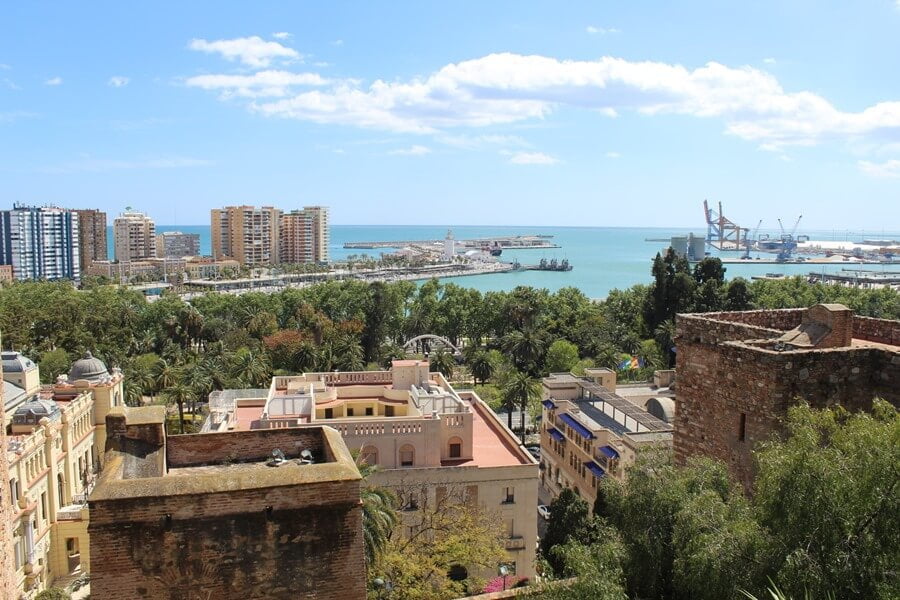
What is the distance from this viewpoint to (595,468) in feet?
104

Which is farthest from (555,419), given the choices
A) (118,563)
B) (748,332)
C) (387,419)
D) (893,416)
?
(118,563)

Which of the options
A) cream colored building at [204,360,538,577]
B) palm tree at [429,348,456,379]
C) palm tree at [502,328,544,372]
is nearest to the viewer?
cream colored building at [204,360,538,577]

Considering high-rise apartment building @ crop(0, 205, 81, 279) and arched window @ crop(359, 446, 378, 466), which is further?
high-rise apartment building @ crop(0, 205, 81, 279)

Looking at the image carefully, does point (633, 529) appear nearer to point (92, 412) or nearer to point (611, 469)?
point (611, 469)

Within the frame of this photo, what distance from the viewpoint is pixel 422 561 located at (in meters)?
19.8

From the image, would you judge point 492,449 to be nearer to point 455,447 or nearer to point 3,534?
point 455,447

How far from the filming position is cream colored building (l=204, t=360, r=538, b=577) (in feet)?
82.4

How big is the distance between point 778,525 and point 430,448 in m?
18.8

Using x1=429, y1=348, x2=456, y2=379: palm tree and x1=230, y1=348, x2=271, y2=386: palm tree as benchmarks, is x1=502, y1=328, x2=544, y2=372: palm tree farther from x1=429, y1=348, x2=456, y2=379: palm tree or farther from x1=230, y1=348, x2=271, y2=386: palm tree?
x1=230, y1=348, x2=271, y2=386: palm tree

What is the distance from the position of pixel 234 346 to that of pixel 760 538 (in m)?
60.2

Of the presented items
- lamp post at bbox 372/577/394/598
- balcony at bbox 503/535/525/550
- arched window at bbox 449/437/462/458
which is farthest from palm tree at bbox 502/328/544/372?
lamp post at bbox 372/577/394/598

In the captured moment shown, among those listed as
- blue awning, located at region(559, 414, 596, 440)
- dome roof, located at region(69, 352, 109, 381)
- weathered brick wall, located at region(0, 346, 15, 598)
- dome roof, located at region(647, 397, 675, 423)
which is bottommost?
blue awning, located at region(559, 414, 596, 440)

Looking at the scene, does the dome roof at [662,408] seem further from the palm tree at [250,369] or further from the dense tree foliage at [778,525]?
the dense tree foliage at [778,525]

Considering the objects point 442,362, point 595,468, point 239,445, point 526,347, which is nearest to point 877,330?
point 239,445
